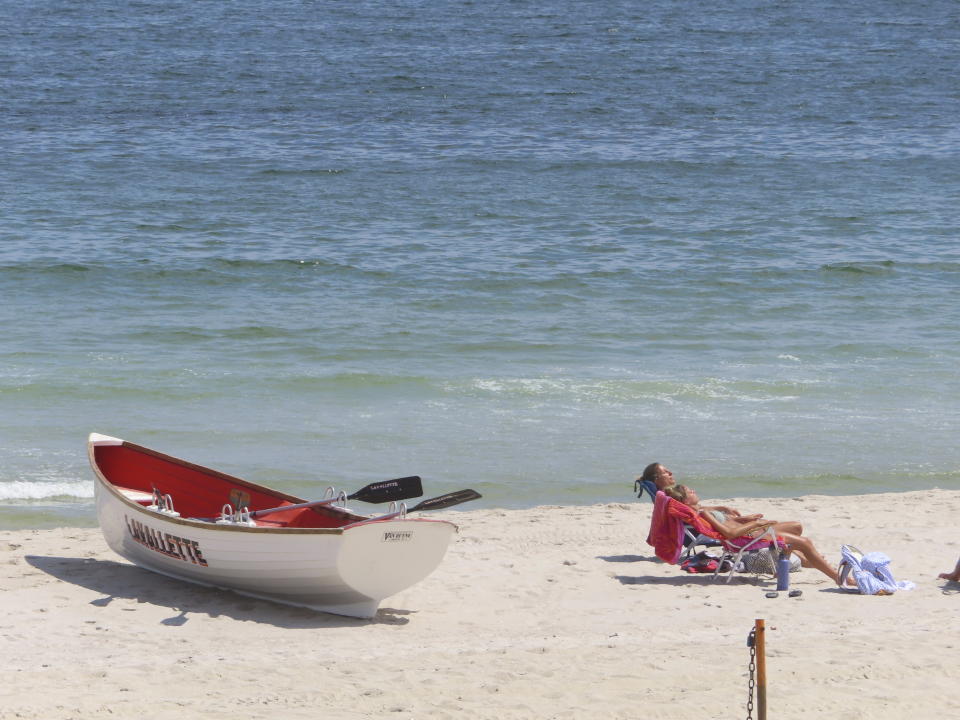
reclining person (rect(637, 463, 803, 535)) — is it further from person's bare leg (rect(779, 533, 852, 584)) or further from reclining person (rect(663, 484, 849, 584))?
person's bare leg (rect(779, 533, 852, 584))

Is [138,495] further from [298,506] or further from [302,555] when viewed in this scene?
[302,555]

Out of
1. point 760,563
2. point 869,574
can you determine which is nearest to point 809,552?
point 760,563

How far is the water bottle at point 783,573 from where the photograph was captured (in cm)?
1050

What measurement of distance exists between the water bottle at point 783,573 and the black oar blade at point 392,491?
2.89 meters

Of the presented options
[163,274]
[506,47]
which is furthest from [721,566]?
[506,47]

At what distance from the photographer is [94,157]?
107 ft

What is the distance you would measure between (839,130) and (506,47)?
49.1 feet

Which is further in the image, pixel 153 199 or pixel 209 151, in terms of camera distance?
pixel 209 151

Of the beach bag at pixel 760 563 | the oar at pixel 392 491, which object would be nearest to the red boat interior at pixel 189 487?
the oar at pixel 392 491

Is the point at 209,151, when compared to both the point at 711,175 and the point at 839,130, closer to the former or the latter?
the point at 711,175

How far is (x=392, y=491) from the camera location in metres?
9.99

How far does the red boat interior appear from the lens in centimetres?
1101

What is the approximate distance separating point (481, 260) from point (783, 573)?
15716 mm

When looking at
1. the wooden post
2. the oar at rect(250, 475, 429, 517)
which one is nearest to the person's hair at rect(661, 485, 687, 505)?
the oar at rect(250, 475, 429, 517)
